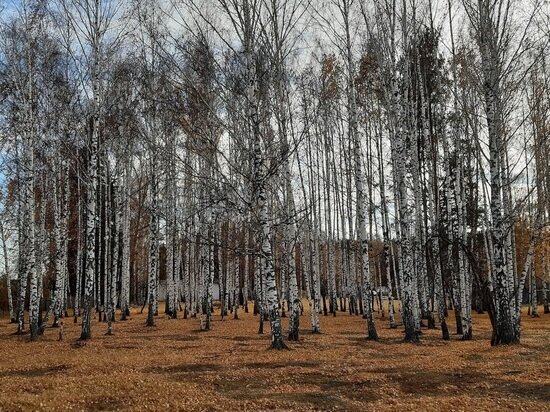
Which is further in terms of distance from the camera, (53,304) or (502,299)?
(53,304)

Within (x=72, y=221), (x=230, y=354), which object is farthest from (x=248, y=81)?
(x=72, y=221)

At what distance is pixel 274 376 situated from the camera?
8.38 metres

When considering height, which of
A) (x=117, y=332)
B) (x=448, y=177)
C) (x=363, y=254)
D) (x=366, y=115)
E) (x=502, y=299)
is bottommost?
(x=117, y=332)

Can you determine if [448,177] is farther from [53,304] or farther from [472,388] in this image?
[53,304]

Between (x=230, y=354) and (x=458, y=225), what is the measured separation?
8.51 metres

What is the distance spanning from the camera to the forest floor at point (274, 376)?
6449mm

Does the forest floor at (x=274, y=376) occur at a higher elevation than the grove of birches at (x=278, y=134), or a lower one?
lower

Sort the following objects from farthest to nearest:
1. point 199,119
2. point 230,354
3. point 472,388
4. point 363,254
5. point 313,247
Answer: point 313,247, point 199,119, point 363,254, point 230,354, point 472,388

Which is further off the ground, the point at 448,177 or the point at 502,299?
the point at 448,177

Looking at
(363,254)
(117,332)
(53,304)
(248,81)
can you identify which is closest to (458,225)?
(363,254)

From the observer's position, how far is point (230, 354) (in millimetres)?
11375

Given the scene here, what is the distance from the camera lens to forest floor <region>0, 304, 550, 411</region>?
21.2 feet

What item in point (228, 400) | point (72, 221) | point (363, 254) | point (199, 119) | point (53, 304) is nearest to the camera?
point (228, 400)

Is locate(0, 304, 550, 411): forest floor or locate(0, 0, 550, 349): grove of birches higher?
locate(0, 0, 550, 349): grove of birches
